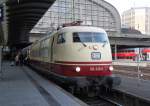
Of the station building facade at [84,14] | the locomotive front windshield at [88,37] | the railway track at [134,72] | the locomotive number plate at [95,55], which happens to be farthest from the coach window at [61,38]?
the station building facade at [84,14]

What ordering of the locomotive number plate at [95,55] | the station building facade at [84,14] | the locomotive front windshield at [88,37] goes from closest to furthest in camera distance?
the locomotive number plate at [95,55], the locomotive front windshield at [88,37], the station building facade at [84,14]

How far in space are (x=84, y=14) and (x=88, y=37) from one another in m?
93.9

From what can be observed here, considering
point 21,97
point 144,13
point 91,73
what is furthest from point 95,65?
point 144,13

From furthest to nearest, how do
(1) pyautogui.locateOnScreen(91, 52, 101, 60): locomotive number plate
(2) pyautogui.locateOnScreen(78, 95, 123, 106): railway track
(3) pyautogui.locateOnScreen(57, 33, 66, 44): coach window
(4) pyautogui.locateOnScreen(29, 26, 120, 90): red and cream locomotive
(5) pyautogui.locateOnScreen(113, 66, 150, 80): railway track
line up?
(5) pyautogui.locateOnScreen(113, 66, 150, 80): railway track < (3) pyautogui.locateOnScreen(57, 33, 66, 44): coach window < (1) pyautogui.locateOnScreen(91, 52, 101, 60): locomotive number plate < (4) pyautogui.locateOnScreen(29, 26, 120, 90): red and cream locomotive < (2) pyautogui.locateOnScreen(78, 95, 123, 106): railway track

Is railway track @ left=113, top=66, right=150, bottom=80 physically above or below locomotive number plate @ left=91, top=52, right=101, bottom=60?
below

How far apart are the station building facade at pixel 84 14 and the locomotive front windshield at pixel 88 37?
80.3 m

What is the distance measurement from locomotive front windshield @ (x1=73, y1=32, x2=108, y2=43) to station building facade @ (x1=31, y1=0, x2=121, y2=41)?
80.3m

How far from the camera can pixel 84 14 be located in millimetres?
108875

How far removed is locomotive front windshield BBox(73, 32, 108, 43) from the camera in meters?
15.5

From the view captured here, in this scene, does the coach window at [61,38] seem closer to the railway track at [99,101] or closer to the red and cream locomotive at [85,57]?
the red and cream locomotive at [85,57]

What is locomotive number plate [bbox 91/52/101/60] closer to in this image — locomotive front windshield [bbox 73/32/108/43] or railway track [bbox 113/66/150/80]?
locomotive front windshield [bbox 73/32/108/43]

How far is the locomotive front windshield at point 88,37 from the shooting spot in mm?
15521

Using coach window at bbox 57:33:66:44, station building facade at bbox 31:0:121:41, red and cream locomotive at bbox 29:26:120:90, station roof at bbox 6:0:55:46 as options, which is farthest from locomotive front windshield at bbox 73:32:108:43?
station building facade at bbox 31:0:121:41

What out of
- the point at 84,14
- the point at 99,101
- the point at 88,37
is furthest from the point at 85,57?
the point at 84,14
